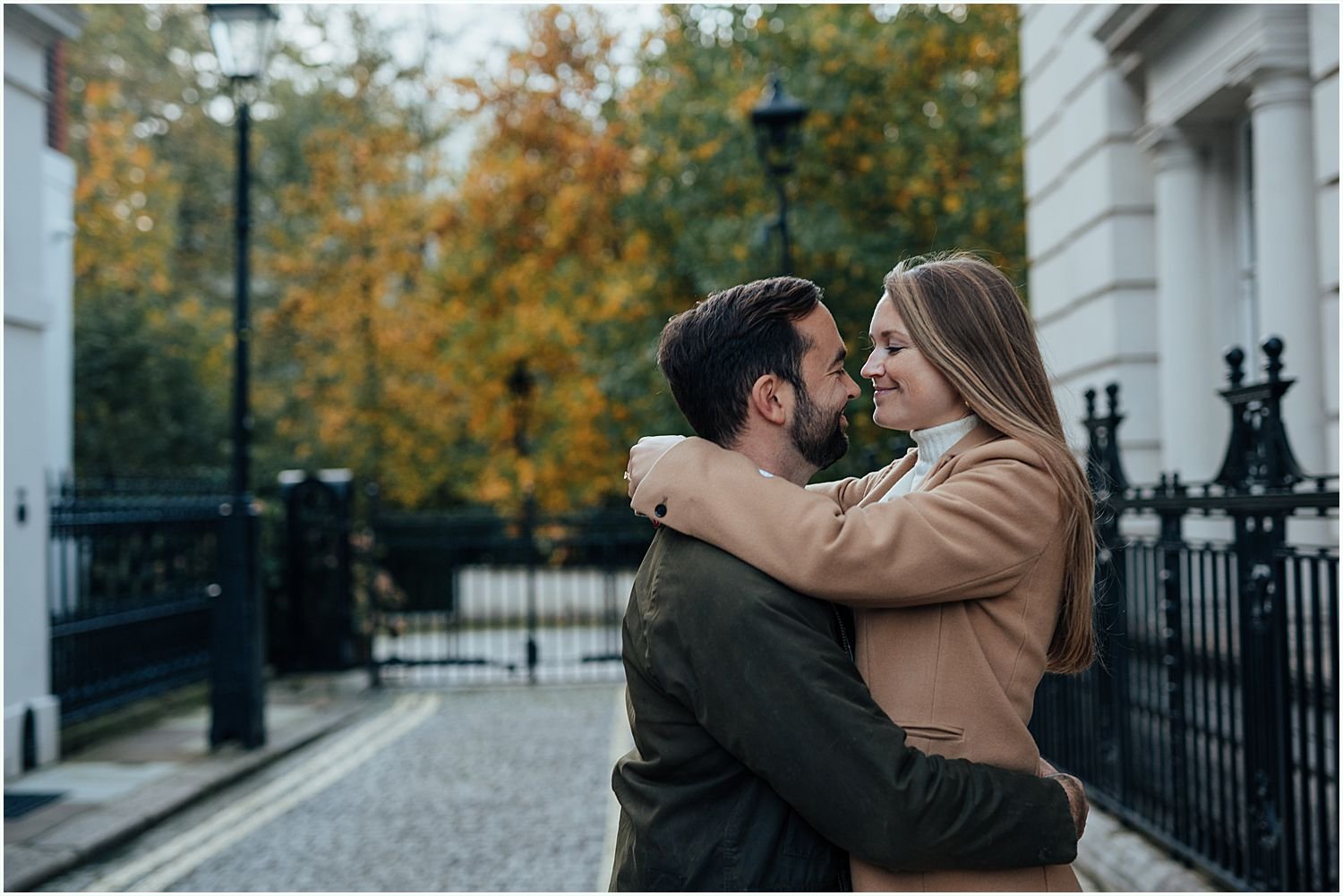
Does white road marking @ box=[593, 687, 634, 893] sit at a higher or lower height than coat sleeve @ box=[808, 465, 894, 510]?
lower

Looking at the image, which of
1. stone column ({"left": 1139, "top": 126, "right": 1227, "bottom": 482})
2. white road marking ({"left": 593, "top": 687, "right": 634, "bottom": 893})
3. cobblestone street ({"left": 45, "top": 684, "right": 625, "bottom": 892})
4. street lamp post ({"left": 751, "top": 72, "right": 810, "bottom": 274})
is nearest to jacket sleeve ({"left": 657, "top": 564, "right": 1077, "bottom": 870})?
white road marking ({"left": 593, "top": 687, "right": 634, "bottom": 893})

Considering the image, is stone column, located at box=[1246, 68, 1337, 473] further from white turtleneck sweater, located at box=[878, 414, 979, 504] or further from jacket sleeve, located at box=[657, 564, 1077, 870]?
jacket sleeve, located at box=[657, 564, 1077, 870]

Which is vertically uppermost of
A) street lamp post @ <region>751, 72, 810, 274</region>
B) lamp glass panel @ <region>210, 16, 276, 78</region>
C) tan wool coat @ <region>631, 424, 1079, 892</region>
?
lamp glass panel @ <region>210, 16, 276, 78</region>

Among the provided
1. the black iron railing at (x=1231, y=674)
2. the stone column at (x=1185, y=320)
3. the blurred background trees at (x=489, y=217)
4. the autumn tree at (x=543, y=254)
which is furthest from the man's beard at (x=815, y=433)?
the autumn tree at (x=543, y=254)

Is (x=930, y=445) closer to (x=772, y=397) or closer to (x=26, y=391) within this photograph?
(x=772, y=397)

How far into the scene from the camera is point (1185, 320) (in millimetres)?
9641

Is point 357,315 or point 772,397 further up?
point 357,315

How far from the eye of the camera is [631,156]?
878 inches

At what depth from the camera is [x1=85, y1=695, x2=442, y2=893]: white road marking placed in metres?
6.53

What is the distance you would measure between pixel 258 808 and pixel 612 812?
2.26 m

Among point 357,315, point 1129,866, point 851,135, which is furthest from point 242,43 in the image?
point 357,315

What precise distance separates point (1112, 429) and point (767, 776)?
4935 mm

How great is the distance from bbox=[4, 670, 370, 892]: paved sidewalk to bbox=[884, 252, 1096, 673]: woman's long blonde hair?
5719 mm

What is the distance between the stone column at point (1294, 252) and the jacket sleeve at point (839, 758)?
22.6ft
